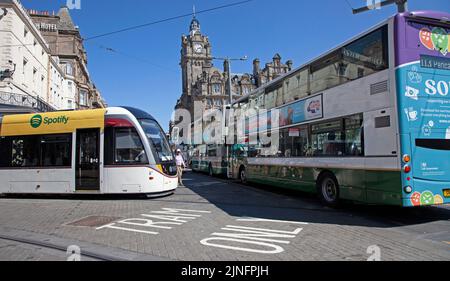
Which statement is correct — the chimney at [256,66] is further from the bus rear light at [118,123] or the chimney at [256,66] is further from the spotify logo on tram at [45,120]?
the bus rear light at [118,123]

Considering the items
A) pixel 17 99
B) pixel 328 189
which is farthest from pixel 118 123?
pixel 17 99

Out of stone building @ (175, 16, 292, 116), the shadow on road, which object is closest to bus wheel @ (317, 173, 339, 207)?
the shadow on road

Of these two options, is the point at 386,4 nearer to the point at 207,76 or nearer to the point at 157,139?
the point at 157,139

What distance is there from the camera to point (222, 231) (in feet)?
21.4

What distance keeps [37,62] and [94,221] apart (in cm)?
3237

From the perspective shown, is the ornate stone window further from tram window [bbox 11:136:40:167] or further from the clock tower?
tram window [bbox 11:136:40:167]

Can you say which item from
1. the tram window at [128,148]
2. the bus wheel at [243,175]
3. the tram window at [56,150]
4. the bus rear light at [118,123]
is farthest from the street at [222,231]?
the bus wheel at [243,175]

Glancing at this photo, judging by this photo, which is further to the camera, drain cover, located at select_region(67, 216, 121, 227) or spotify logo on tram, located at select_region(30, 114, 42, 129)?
spotify logo on tram, located at select_region(30, 114, 42, 129)

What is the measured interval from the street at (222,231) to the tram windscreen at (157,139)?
5.57 feet

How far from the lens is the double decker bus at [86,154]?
34.9 feet

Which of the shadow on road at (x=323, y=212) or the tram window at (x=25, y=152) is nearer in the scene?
the shadow on road at (x=323, y=212)

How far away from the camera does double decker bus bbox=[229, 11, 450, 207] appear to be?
264 inches

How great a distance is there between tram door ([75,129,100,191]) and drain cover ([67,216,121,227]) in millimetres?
2977
